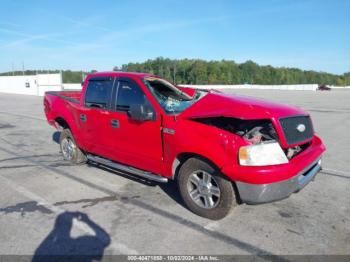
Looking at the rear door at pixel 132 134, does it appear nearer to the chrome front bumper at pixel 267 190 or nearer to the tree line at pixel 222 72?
the chrome front bumper at pixel 267 190

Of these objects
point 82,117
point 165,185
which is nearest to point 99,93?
point 82,117

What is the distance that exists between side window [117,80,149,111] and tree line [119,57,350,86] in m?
87.8

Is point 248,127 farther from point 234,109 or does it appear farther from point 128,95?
A: point 128,95

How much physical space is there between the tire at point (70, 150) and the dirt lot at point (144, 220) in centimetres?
59

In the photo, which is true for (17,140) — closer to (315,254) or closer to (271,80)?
(315,254)

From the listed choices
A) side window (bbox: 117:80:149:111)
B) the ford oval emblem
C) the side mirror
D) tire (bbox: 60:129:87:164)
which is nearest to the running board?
tire (bbox: 60:129:87:164)

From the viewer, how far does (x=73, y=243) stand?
11.3 ft

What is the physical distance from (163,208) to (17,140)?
7.04 meters

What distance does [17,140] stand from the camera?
31.3ft

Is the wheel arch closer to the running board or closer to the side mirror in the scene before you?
the running board

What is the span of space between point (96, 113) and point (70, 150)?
1.60m

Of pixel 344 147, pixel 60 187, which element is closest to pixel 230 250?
pixel 60 187

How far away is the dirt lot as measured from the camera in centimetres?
337

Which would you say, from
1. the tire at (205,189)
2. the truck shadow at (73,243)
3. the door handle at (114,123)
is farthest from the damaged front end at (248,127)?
the truck shadow at (73,243)
